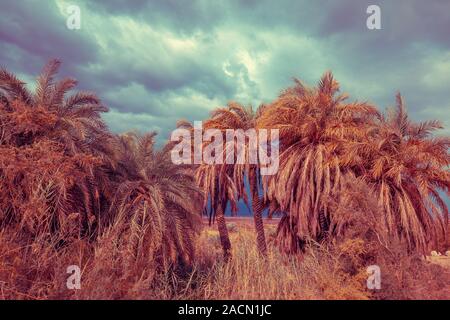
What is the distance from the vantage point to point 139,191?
13.6 m

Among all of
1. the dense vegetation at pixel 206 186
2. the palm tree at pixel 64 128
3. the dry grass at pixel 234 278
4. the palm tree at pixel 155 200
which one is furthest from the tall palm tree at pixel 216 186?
the dry grass at pixel 234 278

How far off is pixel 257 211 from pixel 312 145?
16.8 ft

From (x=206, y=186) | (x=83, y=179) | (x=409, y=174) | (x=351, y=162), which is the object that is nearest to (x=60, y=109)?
(x=83, y=179)

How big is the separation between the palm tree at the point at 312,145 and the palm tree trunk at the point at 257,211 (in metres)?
1.58

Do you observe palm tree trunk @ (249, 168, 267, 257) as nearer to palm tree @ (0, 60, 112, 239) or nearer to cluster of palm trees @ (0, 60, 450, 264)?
cluster of palm trees @ (0, 60, 450, 264)

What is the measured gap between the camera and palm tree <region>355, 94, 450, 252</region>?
13.3 meters

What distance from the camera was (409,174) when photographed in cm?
1386

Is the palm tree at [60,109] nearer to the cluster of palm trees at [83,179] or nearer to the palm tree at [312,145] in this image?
the cluster of palm trees at [83,179]

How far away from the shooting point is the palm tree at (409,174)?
522 inches

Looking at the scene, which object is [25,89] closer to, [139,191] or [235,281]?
[139,191]

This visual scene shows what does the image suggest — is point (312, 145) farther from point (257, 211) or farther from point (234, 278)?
point (234, 278)

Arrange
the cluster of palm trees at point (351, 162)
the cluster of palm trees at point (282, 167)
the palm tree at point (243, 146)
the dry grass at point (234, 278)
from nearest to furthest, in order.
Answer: the dry grass at point (234, 278) → the cluster of palm trees at point (282, 167) → the cluster of palm trees at point (351, 162) → the palm tree at point (243, 146)

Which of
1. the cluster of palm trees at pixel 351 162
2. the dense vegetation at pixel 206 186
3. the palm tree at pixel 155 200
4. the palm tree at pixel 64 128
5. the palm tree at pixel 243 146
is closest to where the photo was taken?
the dense vegetation at pixel 206 186
